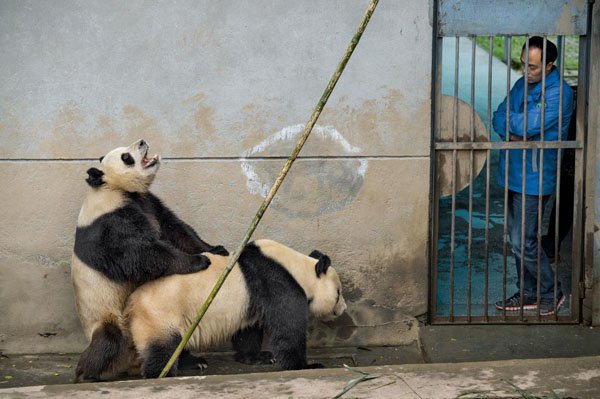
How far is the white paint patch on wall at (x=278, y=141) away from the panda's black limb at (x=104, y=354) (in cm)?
139

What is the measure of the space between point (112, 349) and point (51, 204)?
1.25 metres

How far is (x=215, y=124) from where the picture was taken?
6199 mm

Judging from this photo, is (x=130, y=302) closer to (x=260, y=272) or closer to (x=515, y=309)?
(x=260, y=272)

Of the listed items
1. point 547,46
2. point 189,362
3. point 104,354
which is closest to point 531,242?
point 547,46

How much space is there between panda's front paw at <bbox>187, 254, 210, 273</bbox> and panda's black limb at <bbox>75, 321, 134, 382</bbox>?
0.59 metres

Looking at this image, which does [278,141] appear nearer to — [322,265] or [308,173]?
[308,173]

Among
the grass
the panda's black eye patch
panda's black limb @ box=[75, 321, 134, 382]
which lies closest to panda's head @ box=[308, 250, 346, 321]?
panda's black limb @ box=[75, 321, 134, 382]

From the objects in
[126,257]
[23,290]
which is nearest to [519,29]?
[126,257]

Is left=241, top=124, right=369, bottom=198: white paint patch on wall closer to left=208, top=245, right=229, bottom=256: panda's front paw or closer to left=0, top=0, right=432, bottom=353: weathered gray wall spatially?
left=0, top=0, right=432, bottom=353: weathered gray wall

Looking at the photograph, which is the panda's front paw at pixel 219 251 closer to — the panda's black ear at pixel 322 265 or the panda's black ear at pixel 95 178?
A: the panda's black ear at pixel 322 265

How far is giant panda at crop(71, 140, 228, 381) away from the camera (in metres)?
5.52

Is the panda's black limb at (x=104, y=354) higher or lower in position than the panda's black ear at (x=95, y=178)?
lower

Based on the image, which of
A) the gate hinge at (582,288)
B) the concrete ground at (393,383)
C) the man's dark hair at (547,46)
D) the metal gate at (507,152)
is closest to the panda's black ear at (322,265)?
the concrete ground at (393,383)

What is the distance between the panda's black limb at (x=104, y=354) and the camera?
5.49m
